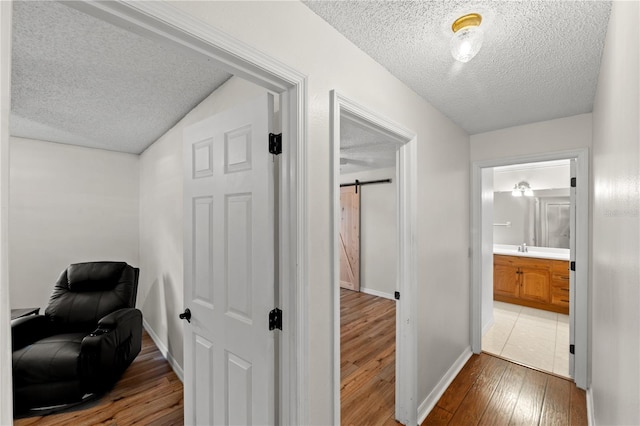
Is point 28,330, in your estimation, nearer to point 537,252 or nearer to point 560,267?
point 560,267

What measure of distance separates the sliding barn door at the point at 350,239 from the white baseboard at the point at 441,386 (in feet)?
8.80

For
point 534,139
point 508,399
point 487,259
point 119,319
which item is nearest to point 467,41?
point 534,139

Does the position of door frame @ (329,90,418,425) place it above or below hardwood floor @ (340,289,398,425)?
above

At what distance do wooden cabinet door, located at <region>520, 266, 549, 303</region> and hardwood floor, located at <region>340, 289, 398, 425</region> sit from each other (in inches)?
80.0

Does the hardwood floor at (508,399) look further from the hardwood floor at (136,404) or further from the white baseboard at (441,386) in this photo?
the hardwood floor at (136,404)

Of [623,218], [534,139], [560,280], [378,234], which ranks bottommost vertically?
[560,280]

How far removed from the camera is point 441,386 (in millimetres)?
2248

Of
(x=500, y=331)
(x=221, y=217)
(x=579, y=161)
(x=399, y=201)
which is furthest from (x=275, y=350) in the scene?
(x=500, y=331)

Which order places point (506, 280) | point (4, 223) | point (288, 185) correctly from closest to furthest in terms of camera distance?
point (4, 223)
point (288, 185)
point (506, 280)

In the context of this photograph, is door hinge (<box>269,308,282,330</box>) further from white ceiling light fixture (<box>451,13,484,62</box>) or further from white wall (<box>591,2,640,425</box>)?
white ceiling light fixture (<box>451,13,484,62</box>)

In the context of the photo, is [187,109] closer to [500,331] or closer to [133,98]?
[133,98]

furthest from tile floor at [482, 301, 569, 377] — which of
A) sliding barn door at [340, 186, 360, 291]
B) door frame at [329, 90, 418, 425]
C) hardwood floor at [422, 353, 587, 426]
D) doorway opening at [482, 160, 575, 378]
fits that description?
sliding barn door at [340, 186, 360, 291]

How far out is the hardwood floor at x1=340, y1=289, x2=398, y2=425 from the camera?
2.03m

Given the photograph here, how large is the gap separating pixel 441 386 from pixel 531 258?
2.93 m
